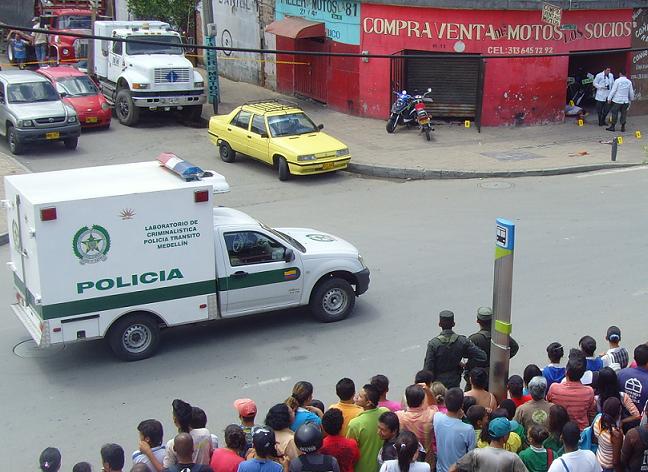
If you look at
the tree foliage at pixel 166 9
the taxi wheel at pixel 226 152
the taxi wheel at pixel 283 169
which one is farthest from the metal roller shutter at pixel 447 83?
the tree foliage at pixel 166 9

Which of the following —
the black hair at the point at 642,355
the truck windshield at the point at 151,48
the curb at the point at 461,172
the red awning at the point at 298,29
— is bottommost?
the curb at the point at 461,172

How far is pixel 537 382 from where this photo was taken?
7.94 metres

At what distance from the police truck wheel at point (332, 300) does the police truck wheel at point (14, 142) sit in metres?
13.0

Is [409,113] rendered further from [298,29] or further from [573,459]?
[573,459]

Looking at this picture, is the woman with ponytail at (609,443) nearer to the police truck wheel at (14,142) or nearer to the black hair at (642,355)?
the black hair at (642,355)

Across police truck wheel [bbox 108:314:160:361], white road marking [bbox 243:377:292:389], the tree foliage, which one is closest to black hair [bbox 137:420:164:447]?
white road marking [bbox 243:377:292:389]

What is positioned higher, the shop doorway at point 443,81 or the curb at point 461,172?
the shop doorway at point 443,81

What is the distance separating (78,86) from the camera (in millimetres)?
26219

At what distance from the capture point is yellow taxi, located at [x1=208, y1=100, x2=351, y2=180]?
2084 centimetres

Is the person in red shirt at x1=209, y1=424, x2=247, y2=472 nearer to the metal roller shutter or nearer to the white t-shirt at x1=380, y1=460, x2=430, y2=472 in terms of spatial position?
the white t-shirt at x1=380, y1=460, x2=430, y2=472

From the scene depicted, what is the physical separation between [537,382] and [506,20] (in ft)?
59.9

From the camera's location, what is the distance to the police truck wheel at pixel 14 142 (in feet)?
76.3

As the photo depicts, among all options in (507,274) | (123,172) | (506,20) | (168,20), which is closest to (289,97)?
(168,20)

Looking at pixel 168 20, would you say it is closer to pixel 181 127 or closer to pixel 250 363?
pixel 181 127
